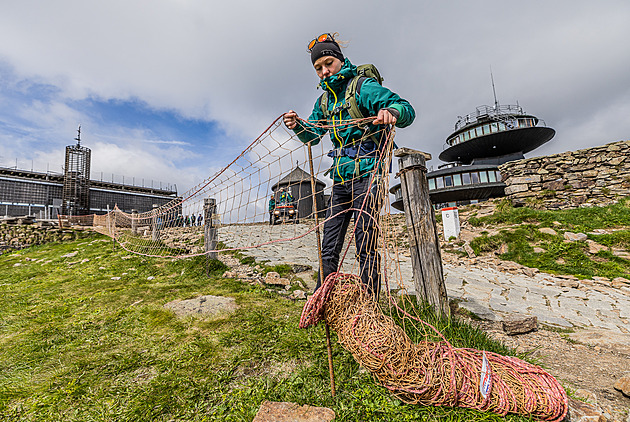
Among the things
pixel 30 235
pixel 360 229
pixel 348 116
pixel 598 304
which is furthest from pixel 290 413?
pixel 30 235

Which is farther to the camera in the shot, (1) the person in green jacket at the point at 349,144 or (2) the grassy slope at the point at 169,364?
(1) the person in green jacket at the point at 349,144

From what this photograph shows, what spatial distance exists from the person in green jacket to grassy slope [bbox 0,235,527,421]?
79 cm

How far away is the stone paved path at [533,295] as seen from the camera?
333cm

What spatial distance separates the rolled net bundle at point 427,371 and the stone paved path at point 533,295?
34.1 inches

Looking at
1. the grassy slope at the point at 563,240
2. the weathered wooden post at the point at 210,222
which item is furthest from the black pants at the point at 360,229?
the grassy slope at the point at 563,240

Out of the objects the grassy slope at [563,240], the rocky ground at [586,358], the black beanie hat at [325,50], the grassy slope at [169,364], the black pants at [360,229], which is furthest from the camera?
the grassy slope at [563,240]

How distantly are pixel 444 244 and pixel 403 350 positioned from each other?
7.23 m

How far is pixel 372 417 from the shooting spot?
A: 143 cm

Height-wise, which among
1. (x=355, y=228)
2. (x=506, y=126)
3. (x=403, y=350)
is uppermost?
(x=506, y=126)

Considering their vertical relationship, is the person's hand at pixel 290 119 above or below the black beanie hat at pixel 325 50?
below

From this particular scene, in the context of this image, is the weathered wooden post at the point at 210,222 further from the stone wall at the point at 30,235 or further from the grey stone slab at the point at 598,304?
the stone wall at the point at 30,235

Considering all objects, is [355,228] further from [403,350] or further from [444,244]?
[444,244]

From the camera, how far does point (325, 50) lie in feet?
7.52

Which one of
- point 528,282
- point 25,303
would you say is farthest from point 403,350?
point 528,282
